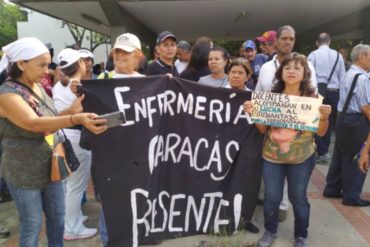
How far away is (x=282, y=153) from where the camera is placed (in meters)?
3.19

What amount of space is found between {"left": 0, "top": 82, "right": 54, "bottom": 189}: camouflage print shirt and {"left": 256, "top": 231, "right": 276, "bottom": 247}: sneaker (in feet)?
6.43

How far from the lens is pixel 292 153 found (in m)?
3.17

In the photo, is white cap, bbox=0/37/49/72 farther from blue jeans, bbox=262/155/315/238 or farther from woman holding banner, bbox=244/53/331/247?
blue jeans, bbox=262/155/315/238

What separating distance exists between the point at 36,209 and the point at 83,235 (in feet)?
3.95

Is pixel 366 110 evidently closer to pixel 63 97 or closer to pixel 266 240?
pixel 266 240

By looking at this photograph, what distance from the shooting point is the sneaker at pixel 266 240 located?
11.1 feet

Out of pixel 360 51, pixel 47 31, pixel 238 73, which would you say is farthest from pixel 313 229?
pixel 47 31

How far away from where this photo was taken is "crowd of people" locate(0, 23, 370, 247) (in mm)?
2443

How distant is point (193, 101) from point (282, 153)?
0.89 meters

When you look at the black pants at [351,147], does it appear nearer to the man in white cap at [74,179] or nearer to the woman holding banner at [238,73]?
the woman holding banner at [238,73]

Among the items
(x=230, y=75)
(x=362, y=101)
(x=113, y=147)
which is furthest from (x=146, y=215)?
(x=362, y=101)

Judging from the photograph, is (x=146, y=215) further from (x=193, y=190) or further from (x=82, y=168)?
(x=82, y=168)

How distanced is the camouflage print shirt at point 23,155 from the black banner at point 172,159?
606mm

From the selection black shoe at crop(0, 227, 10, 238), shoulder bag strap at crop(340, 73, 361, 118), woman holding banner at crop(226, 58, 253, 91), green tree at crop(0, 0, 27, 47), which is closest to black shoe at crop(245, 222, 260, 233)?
woman holding banner at crop(226, 58, 253, 91)
